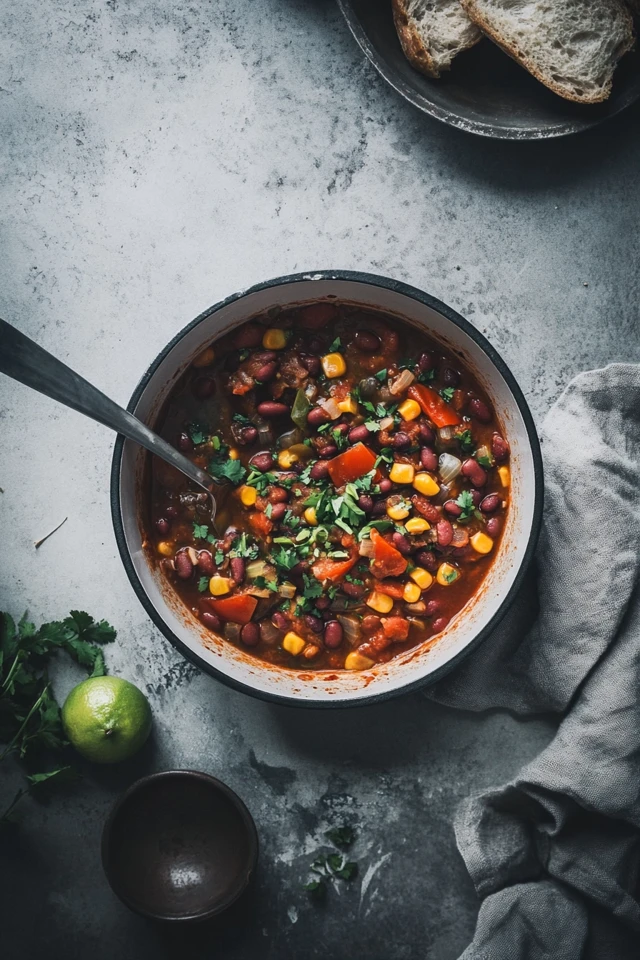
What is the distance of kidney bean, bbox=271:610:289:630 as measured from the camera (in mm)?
3575

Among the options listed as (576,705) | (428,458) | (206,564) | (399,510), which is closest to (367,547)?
(399,510)

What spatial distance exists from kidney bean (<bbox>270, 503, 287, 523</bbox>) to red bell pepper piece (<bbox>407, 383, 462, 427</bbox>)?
69 centimetres

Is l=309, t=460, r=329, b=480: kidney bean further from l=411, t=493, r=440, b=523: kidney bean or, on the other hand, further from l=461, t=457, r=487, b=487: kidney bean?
l=461, t=457, r=487, b=487: kidney bean

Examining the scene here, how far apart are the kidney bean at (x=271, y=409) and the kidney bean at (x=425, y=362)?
0.58 meters

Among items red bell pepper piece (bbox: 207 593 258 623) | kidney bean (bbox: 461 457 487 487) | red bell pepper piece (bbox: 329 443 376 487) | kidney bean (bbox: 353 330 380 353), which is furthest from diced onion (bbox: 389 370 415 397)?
red bell pepper piece (bbox: 207 593 258 623)

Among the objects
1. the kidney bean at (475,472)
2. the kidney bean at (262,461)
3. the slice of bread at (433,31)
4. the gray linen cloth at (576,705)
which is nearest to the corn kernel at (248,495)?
the kidney bean at (262,461)

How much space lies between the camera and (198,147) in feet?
12.6

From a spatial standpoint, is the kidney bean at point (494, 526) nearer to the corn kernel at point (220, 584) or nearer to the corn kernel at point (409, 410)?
the corn kernel at point (409, 410)

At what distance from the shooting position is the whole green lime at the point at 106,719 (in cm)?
357

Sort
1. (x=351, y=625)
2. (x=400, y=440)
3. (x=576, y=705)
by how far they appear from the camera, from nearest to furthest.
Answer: (x=400, y=440), (x=351, y=625), (x=576, y=705)

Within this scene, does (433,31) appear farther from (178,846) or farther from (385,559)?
(178,846)

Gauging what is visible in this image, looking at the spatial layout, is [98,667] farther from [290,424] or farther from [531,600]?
[531,600]

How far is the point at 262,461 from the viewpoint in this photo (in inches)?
141

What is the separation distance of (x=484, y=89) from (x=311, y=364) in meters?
1.46
